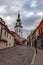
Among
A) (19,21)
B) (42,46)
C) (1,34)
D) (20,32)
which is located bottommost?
(42,46)

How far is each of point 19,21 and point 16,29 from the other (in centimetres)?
935

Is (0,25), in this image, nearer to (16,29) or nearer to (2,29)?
(2,29)

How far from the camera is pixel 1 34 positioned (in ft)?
157

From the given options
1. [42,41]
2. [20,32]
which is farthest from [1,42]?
[20,32]

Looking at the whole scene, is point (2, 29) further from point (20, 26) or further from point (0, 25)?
point (20, 26)

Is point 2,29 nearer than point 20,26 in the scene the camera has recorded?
Yes

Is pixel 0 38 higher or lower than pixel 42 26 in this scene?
lower

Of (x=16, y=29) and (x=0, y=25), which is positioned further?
(x=16, y=29)

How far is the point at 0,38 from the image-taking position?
47.0 metres

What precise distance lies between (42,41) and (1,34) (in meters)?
11.7

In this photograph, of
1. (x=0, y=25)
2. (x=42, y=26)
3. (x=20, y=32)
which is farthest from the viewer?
(x=20, y=32)

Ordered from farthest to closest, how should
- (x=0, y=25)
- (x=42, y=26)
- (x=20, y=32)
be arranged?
1. (x=20, y=32)
2. (x=42, y=26)
3. (x=0, y=25)

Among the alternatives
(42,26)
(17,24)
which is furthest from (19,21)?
(42,26)

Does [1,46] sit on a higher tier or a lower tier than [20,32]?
lower
